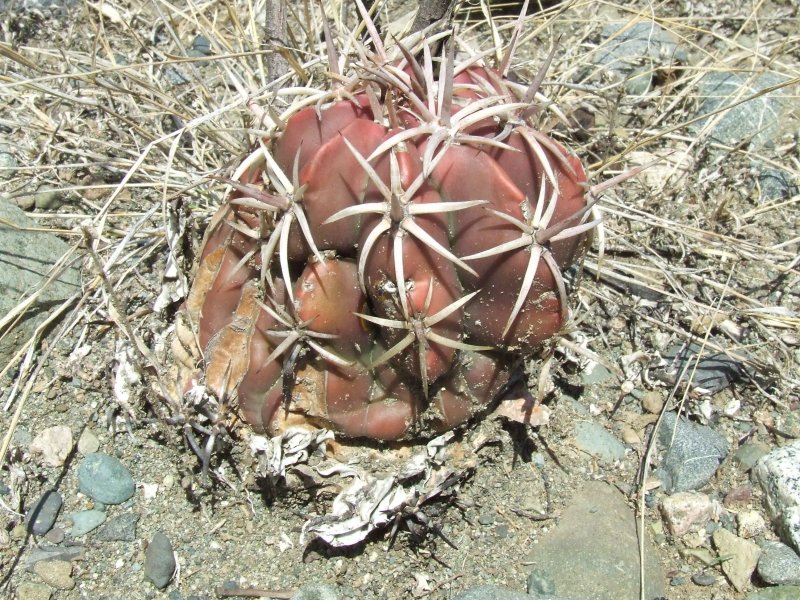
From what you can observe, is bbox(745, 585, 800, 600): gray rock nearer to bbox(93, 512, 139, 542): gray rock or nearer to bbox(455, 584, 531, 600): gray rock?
bbox(455, 584, 531, 600): gray rock

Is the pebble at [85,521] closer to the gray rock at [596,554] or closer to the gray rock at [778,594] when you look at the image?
the gray rock at [596,554]

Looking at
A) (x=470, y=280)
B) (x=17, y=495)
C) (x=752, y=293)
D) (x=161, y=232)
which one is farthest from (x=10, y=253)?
(x=752, y=293)

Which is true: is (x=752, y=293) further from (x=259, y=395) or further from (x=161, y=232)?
(x=161, y=232)

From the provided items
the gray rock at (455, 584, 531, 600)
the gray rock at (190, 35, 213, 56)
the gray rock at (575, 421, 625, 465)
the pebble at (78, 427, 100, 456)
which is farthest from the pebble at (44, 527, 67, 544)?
the gray rock at (190, 35, 213, 56)

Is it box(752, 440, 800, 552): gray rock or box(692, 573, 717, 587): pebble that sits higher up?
box(752, 440, 800, 552): gray rock

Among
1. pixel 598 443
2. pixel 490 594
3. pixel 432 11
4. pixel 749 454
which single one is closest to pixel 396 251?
pixel 432 11

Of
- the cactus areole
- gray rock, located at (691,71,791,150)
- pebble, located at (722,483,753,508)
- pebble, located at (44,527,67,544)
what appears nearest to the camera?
the cactus areole

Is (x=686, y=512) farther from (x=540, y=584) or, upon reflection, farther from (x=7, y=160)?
(x=7, y=160)
